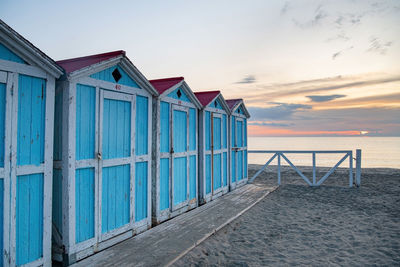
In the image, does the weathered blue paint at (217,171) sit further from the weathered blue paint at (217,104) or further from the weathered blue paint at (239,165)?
the weathered blue paint at (239,165)

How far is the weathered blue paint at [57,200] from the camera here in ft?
12.4

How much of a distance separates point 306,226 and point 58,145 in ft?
16.4

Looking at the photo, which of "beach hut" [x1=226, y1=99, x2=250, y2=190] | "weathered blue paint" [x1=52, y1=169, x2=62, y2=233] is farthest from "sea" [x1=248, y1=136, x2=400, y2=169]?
"weathered blue paint" [x1=52, y1=169, x2=62, y2=233]

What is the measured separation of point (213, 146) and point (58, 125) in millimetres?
4884

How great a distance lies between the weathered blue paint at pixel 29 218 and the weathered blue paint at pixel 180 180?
3.08 meters

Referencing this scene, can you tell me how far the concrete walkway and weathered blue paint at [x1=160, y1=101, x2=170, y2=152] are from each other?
4.99 ft

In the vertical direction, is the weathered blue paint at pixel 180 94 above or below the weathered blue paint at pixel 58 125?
above

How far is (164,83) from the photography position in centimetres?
645

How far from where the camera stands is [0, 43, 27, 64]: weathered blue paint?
304cm

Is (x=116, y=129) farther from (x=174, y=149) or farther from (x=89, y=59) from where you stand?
(x=174, y=149)

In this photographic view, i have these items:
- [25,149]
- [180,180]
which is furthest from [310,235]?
[25,149]

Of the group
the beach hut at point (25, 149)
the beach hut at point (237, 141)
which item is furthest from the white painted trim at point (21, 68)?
the beach hut at point (237, 141)

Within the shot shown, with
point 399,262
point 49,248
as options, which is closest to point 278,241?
point 399,262

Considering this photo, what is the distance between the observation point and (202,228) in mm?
5254
